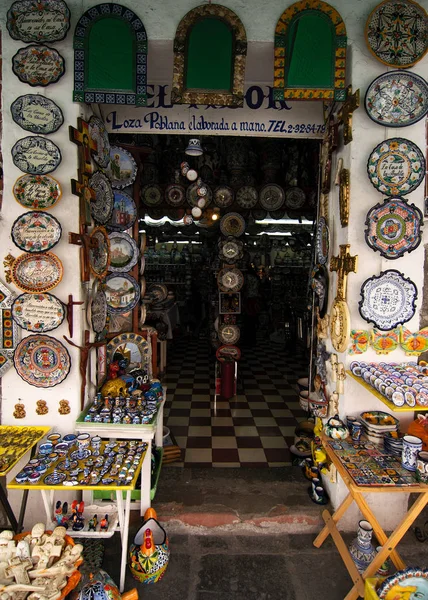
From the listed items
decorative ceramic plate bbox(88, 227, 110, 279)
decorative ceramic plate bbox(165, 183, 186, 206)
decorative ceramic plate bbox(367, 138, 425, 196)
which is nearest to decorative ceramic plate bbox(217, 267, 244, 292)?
decorative ceramic plate bbox(165, 183, 186, 206)

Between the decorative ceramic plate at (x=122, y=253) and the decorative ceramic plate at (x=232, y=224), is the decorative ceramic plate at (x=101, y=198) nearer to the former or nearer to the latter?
the decorative ceramic plate at (x=122, y=253)

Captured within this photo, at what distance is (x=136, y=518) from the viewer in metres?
2.94

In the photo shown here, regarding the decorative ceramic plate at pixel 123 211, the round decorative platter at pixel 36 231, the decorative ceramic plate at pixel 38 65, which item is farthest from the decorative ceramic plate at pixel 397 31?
the round decorative platter at pixel 36 231

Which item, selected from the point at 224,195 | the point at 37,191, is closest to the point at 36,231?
the point at 37,191

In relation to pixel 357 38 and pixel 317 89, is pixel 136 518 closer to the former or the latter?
pixel 317 89

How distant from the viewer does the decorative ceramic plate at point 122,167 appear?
11.6ft

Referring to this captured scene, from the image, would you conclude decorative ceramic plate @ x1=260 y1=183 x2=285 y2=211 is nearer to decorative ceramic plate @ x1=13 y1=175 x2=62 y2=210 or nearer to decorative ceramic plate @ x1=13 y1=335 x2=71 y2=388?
decorative ceramic plate @ x1=13 y1=175 x2=62 y2=210

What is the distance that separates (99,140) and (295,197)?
127 inches

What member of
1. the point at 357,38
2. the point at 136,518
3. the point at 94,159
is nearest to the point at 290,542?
the point at 136,518

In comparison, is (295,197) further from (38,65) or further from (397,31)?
(38,65)

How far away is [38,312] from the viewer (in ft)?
9.15

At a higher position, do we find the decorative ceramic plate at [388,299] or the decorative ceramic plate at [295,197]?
the decorative ceramic plate at [295,197]

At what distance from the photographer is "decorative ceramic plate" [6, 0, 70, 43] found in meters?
2.65

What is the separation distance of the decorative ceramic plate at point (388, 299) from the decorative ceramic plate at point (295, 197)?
298 centimetres
